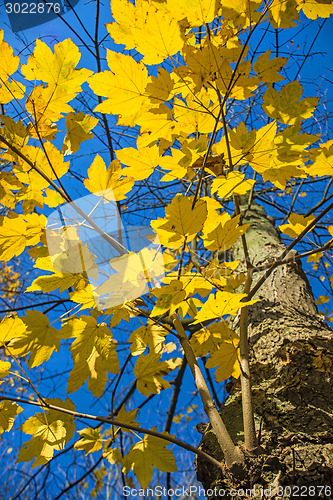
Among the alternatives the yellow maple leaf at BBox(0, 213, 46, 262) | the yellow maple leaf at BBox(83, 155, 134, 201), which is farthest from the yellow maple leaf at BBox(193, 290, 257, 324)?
the yellow maple leaf at BBox(0, 213, 46, 262)

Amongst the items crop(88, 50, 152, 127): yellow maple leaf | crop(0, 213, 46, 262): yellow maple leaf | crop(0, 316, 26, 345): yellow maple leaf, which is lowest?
crop(0, 316, 26, 345): yellow maple leaf

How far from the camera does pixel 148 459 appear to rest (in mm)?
721

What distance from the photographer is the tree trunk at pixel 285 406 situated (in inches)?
23.9

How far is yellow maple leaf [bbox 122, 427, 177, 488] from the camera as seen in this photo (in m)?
0.70

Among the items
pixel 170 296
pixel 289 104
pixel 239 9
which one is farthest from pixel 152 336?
pixel 239 9

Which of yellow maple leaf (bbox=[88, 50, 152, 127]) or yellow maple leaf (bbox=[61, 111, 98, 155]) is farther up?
yellow maple leaf (bbox=[61, 111, 98, 155])

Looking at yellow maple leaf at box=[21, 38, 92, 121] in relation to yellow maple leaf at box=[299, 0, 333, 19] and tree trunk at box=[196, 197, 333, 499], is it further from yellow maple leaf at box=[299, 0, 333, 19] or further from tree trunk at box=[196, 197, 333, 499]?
tree trunk at box=[196, 197, 333, 499]

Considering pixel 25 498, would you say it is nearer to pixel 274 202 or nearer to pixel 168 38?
pixel 274 202

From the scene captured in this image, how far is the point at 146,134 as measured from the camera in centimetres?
66

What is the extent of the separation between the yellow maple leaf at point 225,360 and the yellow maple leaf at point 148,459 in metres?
0.23

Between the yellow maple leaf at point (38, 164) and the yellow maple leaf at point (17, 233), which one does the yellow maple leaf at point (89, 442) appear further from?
the yellow maple leaf at point (38, 164)

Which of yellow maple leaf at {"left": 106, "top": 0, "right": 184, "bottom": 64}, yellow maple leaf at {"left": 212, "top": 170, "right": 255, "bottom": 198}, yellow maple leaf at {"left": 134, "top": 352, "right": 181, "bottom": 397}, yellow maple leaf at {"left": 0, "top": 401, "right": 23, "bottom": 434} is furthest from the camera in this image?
yellow maple leaf at {"left": 134, "top": 352, "right": 181, "bottom": 397}

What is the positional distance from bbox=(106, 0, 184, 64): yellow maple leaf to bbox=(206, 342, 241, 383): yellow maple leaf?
695 millimetres

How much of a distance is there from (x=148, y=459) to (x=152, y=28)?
3.22 feet
